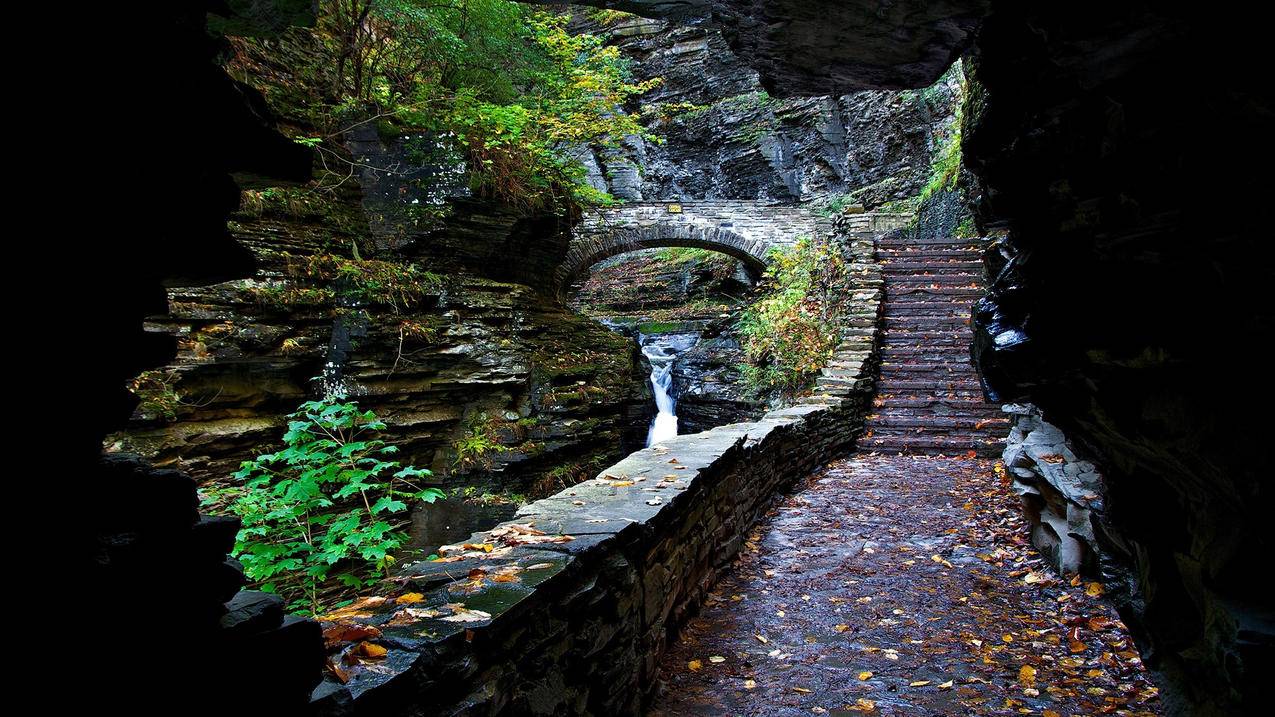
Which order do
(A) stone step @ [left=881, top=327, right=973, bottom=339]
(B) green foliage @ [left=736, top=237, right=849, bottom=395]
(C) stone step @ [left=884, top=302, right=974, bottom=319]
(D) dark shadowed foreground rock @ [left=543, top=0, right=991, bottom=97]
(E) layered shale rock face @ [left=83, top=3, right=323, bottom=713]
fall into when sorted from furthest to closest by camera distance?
(B) green foliage @ [left=736, top=237, right=849, bottom=395]
(C) stone step @ [left=884, top=302, right=974, bottom=319]
(A) stone step @ [left=881, top=327, right=973, bottom=339]
(D) dark shadowed foreground rock @ [left=543, top=0, right=991, bottom=97]
(E) layered shale rock face @ [left=83, top=3, right=323, bottom=713]

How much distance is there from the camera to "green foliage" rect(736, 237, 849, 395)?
36.9 ft

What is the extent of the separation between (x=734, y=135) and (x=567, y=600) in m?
24.1

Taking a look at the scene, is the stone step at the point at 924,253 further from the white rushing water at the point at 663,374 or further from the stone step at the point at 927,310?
the white rushing water at the point at 663,374

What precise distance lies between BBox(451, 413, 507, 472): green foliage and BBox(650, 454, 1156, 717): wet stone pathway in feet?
13.1

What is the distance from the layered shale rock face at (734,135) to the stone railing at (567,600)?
18443mm

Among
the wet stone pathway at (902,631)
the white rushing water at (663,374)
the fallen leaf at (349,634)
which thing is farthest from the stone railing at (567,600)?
the white rushing water at (663,374)

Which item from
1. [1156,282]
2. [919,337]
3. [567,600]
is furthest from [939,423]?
[567,600]

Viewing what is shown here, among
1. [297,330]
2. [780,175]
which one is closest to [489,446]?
[297,330]

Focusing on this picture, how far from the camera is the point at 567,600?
2.08 metres

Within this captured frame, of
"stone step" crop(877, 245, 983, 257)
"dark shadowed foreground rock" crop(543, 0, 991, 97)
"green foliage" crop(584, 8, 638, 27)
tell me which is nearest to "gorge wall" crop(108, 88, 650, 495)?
"dark shadowed foreground rock" crop(543, 0, 991, 97)

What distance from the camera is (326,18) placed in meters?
8.75

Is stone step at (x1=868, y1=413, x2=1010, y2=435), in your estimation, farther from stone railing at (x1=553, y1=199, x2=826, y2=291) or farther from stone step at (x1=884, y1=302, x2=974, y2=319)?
stone railing at (x1=553, y1=199, x2=826, y2=291)

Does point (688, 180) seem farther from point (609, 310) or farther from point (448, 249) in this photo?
point (448, 249)

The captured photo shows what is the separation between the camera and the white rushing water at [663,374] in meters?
14.4
